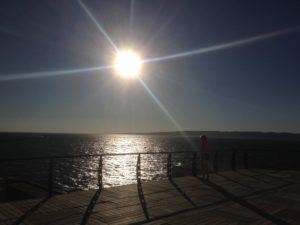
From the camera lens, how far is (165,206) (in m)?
8.48

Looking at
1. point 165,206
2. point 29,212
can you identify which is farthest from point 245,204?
point 29,212

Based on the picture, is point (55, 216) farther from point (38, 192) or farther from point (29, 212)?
point (38, 192)

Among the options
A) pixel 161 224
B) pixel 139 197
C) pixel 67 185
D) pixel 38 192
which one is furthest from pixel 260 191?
pixel 67 185

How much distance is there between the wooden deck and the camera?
23.3ft

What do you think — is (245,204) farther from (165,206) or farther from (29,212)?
(29,212)

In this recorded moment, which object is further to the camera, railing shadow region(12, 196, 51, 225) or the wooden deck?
the wooden deck

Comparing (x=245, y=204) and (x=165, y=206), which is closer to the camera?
(x=165, y=206)

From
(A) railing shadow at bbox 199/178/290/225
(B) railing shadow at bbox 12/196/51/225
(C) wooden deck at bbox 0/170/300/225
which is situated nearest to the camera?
(B) railing shadow at bbox 12/196/51/225

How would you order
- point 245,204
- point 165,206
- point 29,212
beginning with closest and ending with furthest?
point 29,212, point 165,206, point 245,204

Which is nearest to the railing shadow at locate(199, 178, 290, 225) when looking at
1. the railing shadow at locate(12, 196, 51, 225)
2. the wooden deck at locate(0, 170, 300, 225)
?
the wooden deck at locate(0, 170, 300, 225)

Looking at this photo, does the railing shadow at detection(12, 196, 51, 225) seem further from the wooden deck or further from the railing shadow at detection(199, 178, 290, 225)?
the railing shadow at detection(199, 178, 290, 225)

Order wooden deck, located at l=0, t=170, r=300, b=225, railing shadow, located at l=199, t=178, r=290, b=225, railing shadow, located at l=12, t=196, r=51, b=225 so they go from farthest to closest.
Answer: railing shadow, located at l=199, t=178, r=290, b=225
wooden deck, located at l=0, t=170, r=300, b=225
railing shadow, located at l=12, t=196, r=51, b=225

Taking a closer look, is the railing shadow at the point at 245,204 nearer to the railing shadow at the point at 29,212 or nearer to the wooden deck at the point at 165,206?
the wooden deck at the point at 165,206

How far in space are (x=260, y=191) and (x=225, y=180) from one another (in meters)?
2.52
